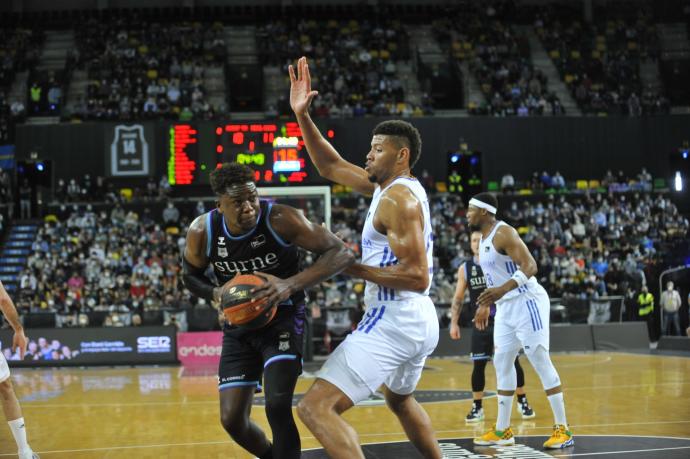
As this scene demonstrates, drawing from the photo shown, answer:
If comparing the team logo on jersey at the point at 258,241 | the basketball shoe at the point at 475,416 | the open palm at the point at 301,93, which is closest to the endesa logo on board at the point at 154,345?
the basketball shoe at the point at 475,416

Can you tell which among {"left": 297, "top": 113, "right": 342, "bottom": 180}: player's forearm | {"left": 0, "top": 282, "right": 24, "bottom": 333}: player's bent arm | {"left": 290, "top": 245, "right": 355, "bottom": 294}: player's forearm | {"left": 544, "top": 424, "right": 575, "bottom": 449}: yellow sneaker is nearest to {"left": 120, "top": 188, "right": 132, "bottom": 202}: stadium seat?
{"left": 0, "top": 282, "right": 24, "bottom": 333}: player's bent arm

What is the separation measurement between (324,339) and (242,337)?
47.6 feet

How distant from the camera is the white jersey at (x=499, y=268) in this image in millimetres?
8680

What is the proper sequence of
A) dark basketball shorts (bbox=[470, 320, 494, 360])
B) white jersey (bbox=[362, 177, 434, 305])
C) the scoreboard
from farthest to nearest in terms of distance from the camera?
the scoreboard, dark basketball shorts (bbox=[470, 320, 494, 360]), white jersey (bbox=[362, 177, 434, 305])

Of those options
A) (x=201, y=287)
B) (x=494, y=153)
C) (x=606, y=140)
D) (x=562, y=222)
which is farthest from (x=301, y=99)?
(x=606, y=140)

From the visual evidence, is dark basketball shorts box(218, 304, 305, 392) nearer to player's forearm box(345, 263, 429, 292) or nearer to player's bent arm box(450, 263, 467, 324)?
player's forearm box(345, 263, 429, 292)

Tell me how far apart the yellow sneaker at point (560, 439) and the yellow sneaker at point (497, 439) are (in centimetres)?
38

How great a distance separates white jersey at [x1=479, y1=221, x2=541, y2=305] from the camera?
28.5 ft

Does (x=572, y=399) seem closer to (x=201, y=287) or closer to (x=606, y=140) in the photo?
(x=201, y=287)

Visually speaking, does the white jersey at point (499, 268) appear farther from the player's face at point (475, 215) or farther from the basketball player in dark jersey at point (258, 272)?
the basketball player in dark jersey at point (258, 272)

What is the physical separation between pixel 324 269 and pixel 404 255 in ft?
1.58

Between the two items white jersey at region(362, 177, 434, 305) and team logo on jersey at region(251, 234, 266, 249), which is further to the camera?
team logo on jersey at region(251, 234, 266, 249)

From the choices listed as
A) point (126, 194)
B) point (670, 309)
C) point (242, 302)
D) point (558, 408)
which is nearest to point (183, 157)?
point (126, 194)

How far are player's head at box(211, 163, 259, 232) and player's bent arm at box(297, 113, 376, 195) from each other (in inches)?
47.9
